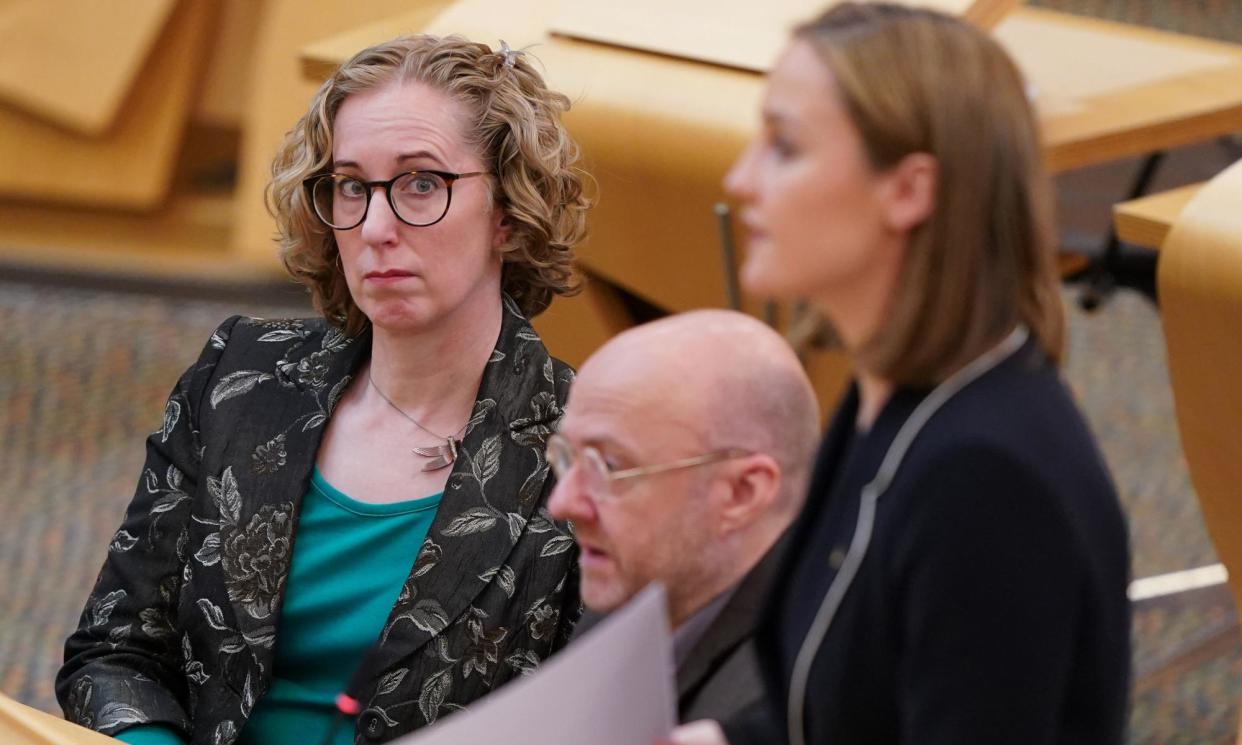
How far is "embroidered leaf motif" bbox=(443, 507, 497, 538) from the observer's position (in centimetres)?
176

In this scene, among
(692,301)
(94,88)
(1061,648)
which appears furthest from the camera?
(94,88)

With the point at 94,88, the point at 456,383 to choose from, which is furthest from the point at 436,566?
the point at 94,88

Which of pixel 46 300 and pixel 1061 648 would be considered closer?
pixel 1061 648

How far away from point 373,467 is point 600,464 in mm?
592

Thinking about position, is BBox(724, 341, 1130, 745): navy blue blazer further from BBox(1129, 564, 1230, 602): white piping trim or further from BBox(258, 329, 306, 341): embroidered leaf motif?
BBox(1129, 564, 1230, 602): white piping trim

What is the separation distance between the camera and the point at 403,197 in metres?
1.82

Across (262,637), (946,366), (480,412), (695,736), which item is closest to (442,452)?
(480,412)

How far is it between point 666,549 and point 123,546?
2.63ft

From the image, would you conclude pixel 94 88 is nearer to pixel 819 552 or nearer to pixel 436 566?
pixel 436 566

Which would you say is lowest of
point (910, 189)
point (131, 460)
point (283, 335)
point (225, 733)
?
point (131, 460)

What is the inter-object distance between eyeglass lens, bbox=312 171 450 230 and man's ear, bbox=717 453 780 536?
0.63 meters

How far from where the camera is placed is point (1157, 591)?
3.21 metres

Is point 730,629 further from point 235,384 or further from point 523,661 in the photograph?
point 235,384

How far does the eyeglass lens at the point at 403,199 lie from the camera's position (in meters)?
1.81
